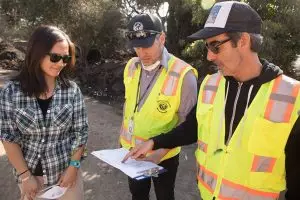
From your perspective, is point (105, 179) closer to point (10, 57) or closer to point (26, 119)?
point (26, 119)

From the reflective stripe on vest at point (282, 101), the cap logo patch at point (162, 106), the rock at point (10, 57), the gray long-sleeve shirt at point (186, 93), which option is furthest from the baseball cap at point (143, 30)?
the rock at point (10, 57)

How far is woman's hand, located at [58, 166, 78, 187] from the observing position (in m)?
2.70

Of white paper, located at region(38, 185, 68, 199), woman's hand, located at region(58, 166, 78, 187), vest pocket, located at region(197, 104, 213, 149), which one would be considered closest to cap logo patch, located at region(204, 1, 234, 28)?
vest pocket, located at region(197, 104, 213, 149)

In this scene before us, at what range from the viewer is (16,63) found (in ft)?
47.6

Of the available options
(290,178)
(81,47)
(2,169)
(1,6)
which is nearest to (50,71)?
(290,178)

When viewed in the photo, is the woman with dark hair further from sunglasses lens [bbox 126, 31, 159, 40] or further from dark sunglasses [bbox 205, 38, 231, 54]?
dark sunglasses [bbox 205, 38, 231, 54]

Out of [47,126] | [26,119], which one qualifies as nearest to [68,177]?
[47,126]

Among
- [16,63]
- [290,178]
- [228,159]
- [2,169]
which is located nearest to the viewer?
[290,178]

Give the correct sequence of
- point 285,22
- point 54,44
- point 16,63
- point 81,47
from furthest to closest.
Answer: point 16,63 < point 81,47 < point 285,22 < point 54,44

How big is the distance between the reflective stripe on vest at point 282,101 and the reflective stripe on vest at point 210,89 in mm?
356

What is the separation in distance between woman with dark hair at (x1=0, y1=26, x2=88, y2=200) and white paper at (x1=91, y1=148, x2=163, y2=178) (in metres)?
0.26

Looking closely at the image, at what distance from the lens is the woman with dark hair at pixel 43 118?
100 inches

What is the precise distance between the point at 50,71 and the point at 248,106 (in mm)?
1409

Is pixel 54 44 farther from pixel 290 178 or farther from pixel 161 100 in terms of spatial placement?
pixel 290 178
